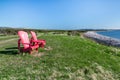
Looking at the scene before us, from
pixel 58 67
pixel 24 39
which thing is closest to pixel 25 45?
pixel 24 39

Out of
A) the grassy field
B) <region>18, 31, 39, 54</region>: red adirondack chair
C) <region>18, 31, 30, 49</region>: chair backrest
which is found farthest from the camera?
<region>18, 31, 30, 49</region>: chair backrest

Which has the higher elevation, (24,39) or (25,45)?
(24,39)

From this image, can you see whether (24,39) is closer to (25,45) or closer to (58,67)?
(25,45)

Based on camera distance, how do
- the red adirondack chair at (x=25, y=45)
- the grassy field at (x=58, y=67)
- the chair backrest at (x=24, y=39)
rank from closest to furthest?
the grassy field at (x=58, y=67) < the red adirondack chair at (x=25, y=45) < the chair backrest at (x=24, y=39)

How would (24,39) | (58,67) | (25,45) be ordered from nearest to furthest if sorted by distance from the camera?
1. (58,67)
2. (25,45)
3. (24,39)

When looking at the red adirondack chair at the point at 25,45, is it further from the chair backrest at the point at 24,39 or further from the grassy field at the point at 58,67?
the grassy field at the point at 58,67

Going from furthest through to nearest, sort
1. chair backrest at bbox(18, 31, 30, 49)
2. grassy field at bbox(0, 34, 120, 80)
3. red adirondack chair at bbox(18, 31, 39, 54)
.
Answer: chair backrest at bbox(18, 31, 30, 49), red adirondack chair at bbox(18, 31, 39, 54), grassy field at bbox(0, 34, 120, 80)

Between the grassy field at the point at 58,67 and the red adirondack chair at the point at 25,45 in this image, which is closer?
the grassy field at the point at 58,67

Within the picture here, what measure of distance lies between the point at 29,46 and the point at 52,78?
6.23 metres

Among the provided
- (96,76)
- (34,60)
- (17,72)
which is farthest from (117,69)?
(17,72)

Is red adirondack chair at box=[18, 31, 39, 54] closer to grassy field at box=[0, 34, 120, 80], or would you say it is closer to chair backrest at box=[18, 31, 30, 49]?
chair backrest at box=[18, 31, 30, 49]

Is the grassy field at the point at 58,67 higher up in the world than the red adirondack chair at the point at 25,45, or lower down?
lower down

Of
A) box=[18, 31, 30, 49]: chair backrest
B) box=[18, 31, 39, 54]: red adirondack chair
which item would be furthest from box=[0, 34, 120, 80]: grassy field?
box=[18, 31, 30, 49]: chair backrest

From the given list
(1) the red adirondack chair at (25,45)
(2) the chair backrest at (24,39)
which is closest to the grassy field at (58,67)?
(1) the red adirondack chair at (25,45)
